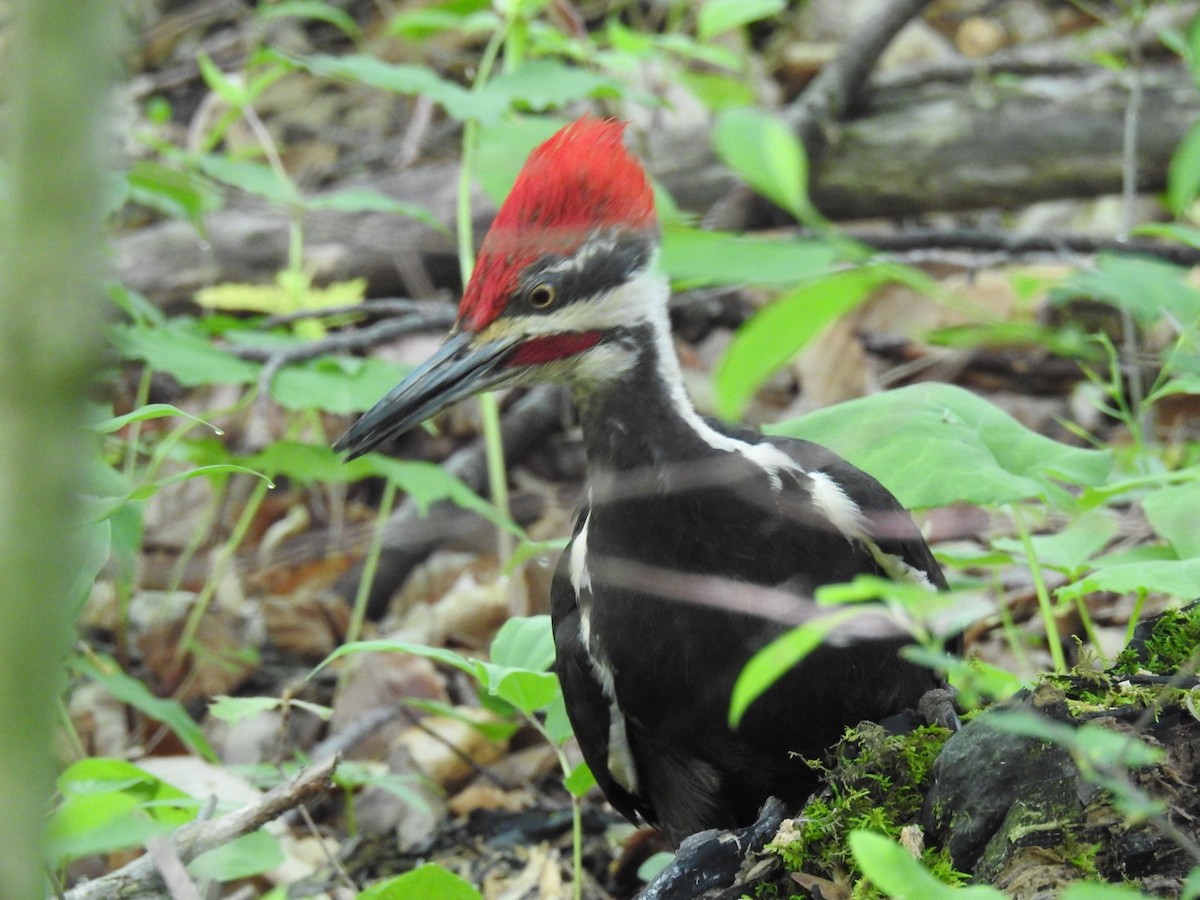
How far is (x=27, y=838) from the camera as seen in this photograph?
0.74 metres

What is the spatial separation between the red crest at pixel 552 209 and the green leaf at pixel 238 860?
792 mm

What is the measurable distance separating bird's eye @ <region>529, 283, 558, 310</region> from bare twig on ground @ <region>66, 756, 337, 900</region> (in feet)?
2.34

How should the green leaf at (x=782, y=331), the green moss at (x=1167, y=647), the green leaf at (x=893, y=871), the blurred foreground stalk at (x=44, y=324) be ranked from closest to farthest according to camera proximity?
A: the blurred foreground stalk at (x=44, y=324)
the green leaf at (x=782, y=331)
the green leaf at (x=893, y=871)
the green moss at (x=1167, y=647)

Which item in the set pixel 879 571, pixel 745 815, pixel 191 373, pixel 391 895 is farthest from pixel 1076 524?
pixel 191 373

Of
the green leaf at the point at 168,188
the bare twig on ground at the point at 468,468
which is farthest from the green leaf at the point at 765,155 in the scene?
the bare twig on ground at the point at 468,468

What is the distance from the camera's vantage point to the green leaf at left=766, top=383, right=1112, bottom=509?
1.82 metres

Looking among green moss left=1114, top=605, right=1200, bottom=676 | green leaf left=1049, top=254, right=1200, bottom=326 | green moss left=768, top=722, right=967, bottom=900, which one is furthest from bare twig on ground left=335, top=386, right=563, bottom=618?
green leaf left=1049, top=254, right=1200, bottom=326

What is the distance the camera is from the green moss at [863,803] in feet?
5.06

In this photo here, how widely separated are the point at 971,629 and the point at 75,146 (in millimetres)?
2441

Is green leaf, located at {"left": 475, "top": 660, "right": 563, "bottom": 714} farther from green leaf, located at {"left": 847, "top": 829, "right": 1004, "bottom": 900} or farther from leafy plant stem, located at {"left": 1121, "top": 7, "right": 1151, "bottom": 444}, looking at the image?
leafy plant stem, located at {"left": 1121, "top": 7, "right": 1151, "bottom": 444}

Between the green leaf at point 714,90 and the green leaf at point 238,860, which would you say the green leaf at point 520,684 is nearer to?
the green leaf at point 238,860

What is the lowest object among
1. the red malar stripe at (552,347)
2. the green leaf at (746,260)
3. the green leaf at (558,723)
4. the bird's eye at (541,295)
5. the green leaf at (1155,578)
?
the green leaf at (558,723)

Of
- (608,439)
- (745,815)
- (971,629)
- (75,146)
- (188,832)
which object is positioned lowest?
(971,629)

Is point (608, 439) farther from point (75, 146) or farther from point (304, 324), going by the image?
point (304, 324)
